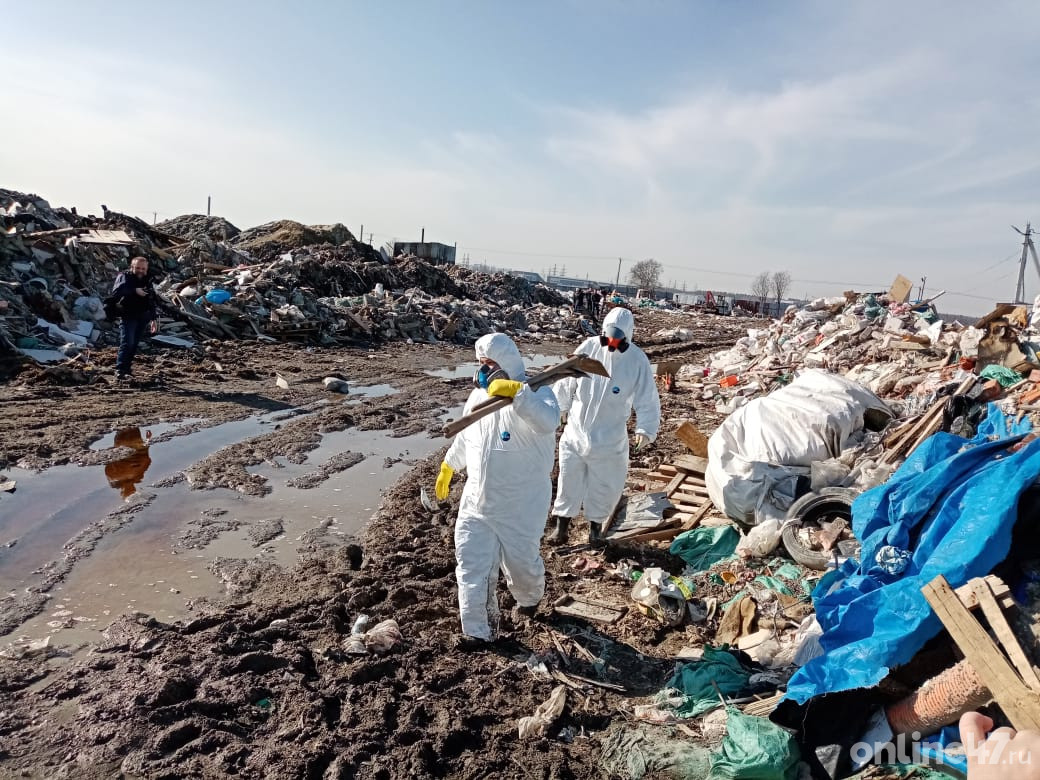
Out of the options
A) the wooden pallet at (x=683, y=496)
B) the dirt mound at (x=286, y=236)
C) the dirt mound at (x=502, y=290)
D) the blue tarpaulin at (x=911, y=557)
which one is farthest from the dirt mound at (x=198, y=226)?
the blue tarpaulin at (x=911, y=557)

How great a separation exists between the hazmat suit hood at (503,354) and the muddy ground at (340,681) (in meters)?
1.48

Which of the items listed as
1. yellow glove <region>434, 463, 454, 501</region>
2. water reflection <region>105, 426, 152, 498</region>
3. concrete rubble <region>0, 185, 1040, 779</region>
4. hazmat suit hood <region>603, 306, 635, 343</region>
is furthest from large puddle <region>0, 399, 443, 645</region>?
hazmat suit hood <region>603, 306, 635, 343</region>

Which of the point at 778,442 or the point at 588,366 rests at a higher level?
Answer: the point at 588,366

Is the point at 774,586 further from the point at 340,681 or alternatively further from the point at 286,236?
the point at 286,236

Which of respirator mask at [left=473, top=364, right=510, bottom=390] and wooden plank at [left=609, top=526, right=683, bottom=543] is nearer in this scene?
respirator mask at [left=473, top=364, right=510, bottom=390]

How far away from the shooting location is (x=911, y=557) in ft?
9.48

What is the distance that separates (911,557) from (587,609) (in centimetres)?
183

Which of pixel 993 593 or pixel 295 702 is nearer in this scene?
pixel 993 593

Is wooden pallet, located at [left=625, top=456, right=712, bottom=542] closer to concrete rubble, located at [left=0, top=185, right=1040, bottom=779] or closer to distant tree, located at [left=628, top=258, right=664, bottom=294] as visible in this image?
concrete rubble, located at [left=0, top=185, right=1040, bottom=779]

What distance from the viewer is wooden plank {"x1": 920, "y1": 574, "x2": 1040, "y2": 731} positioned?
209 cm

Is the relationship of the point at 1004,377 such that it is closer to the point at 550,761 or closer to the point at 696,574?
the point at 696,574

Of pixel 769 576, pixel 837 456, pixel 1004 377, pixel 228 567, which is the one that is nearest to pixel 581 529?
pixel 769 576

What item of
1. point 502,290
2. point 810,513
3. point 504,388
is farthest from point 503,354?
point 502,290

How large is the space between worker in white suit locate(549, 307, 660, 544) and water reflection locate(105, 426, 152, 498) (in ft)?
11.8
